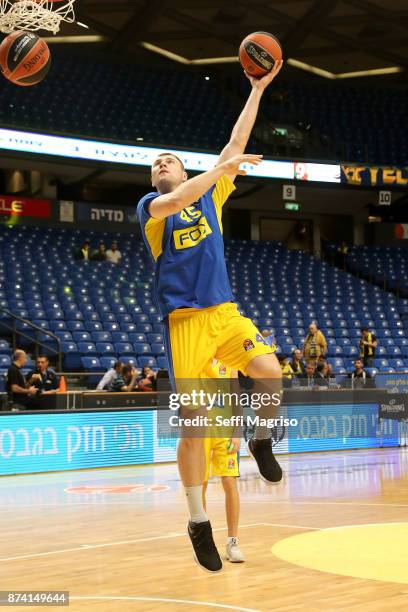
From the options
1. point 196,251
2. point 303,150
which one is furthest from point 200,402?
point 303,150

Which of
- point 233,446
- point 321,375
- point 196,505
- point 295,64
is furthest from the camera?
point 295,64

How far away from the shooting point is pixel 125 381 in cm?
1455

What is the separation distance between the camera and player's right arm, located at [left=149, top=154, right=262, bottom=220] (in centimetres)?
427

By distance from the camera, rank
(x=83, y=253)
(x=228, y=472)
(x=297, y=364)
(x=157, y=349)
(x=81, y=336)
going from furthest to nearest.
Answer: (x=83, y=253)
(x=157, y=349)
(x=81, y=336)
(x=297, y=364)
(x=228, y=472)

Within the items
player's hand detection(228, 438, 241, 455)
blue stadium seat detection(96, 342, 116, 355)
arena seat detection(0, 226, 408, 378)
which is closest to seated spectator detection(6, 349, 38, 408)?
arena seat detection(0, 226, 408, 378)

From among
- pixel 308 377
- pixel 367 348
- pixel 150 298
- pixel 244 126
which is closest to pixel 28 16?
pixel 244 126

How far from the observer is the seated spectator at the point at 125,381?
47.5 ft

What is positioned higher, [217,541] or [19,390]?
[19,390]

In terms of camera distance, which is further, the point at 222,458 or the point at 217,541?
the point at 217,541

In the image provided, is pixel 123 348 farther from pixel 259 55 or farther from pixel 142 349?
pixel 259 55

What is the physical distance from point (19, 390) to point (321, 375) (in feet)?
19.0

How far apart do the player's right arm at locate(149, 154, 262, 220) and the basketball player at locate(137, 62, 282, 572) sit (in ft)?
0.84

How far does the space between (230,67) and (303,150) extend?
5.32m

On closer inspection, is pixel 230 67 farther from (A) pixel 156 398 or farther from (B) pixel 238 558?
(B) pixel 238 558
